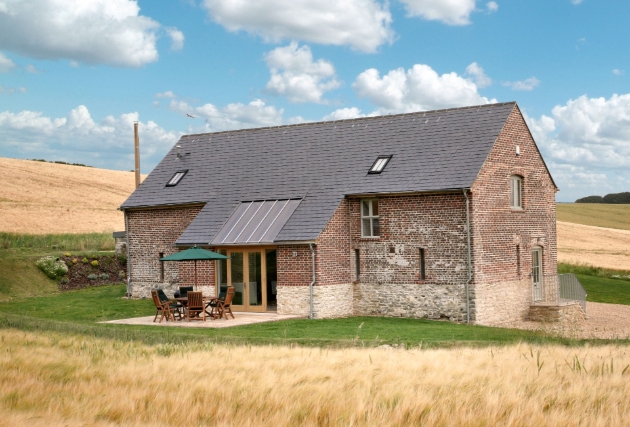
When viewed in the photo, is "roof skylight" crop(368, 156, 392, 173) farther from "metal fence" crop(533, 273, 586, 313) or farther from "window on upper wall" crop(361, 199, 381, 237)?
"metal fence" crop(533, 273, 586, 313)

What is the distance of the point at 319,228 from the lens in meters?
24.5

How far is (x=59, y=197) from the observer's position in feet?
196

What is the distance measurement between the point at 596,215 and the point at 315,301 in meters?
65.7

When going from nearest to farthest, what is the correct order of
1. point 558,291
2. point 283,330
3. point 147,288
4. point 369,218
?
point 283,330, point 369,218, point 558,291, point 147,288

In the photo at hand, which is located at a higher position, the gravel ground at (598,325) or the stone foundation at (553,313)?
the stone foundation at (553,313)

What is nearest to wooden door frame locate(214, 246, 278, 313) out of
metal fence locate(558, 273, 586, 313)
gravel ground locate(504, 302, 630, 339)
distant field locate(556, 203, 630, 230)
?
gravel ground locate(504, 302, 630, 339)

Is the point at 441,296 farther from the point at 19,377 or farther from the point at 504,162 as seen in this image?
the point at 19,377

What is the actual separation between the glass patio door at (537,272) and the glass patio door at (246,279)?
30.6 feet

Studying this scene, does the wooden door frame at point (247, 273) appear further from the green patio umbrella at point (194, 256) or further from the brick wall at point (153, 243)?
the brick wall at point (153, 243)

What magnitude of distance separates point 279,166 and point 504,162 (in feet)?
26.2

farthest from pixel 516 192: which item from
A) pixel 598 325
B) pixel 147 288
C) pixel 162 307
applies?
pixel 147 288

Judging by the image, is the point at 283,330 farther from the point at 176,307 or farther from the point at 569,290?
the point at 569,290

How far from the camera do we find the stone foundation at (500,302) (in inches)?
937

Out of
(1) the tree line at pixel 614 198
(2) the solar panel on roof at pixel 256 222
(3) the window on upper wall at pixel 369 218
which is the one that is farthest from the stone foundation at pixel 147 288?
(1) the tree line at pixel 614 198
